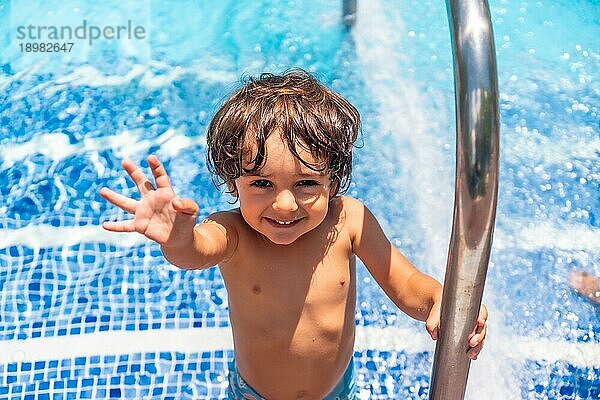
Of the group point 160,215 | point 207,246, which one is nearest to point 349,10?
point 207,246

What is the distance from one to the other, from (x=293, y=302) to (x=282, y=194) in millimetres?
358

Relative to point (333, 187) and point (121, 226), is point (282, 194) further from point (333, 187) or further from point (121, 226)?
point (121, 226)

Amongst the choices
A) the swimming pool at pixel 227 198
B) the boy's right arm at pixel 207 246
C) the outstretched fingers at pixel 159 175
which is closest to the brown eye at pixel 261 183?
the boy's right arm at pixel 207 246

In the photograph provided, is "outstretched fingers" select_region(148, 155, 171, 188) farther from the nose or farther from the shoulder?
the shoulder

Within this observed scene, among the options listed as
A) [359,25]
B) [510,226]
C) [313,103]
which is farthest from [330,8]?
[313,103]

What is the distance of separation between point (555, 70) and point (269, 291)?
2857mm

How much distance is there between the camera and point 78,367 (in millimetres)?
2938

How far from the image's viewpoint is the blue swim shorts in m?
2.29

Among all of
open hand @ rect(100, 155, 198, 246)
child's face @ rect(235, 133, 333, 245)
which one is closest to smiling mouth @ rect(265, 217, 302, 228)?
child's face @ rect(235, 133, 333, 245)

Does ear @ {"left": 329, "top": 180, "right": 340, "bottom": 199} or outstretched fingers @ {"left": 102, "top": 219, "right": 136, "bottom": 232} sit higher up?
ear @ {"left": 329, "top": 180, "right": 340, "bottom": 199}

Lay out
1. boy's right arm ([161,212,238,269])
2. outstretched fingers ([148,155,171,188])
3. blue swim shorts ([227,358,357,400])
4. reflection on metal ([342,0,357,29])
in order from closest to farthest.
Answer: outstretched fingers ([148,155,171,188]) < boy's right arm ([161,212,238,269]) < blue swim shorts ([227,358,357,400]) < reflection on metal ([342,0,357,29])

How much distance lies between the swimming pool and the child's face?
3.71 ft

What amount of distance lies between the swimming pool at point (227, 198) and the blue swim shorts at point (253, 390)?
1.73ft

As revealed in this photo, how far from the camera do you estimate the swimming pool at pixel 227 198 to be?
9.81ft
